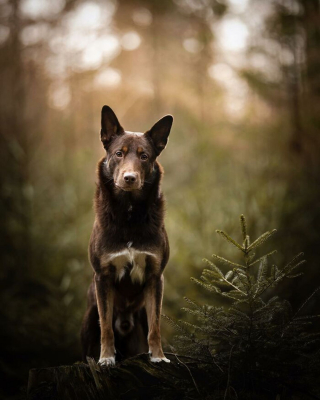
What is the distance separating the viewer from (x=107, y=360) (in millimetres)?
A: 3453

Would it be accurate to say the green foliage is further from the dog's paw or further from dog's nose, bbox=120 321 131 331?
dog's nose, bbox=120 321 131 331

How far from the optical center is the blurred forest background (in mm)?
7035

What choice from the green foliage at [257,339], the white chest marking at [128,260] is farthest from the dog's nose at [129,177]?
→ the green foliage at [257,339]

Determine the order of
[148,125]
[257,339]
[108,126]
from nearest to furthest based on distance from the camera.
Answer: [257,339], [108,126], [148,125]

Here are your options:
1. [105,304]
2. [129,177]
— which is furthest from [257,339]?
[129,177]

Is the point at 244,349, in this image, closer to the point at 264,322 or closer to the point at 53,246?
the point at 264,322

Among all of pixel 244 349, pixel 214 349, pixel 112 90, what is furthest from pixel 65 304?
pixel 112 90

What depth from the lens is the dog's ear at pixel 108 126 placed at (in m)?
4.02

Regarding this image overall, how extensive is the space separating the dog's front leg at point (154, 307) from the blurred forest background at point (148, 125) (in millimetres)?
2936

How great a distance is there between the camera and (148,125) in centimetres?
1073

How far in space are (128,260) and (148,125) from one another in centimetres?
756

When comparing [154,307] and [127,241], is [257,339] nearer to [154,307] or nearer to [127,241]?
[154,307]

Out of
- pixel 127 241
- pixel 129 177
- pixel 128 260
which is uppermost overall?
pixel 129 177

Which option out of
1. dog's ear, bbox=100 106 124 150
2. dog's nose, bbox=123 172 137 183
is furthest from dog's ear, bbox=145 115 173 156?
dog's nose, bbox=123 172 137 183
